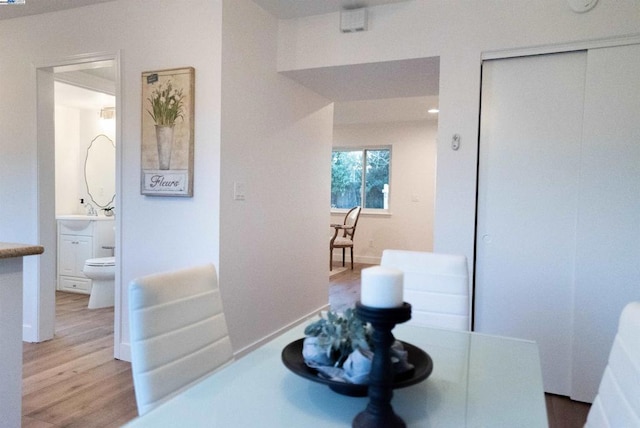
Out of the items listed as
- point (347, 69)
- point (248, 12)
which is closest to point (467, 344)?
point (347, 69)

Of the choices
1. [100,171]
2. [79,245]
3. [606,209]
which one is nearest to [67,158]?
[100,171]

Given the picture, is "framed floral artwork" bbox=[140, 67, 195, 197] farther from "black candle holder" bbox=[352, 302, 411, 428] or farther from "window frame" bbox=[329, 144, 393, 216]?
"window frame" bbox=[329, 144, 393, 216]

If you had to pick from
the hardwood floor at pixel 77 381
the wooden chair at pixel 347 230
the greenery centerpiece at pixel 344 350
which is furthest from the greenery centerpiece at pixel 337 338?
the wooden chair at pixel 347 230

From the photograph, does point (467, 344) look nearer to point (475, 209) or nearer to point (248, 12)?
point (475, 209)

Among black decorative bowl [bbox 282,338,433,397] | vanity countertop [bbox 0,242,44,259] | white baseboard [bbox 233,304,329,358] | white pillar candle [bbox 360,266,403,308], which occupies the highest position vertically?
white pillar candle [bbox 360,266,403,308]

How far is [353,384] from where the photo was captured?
87cm

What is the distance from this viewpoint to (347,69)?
10.0 feet

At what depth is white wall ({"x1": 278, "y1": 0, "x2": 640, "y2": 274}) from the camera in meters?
2.41

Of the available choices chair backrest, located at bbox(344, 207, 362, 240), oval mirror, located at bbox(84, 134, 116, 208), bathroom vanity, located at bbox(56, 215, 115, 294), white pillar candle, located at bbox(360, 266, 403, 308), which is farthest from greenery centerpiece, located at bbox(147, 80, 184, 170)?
chair backrest, located at bbox(344, 207, 362, 240)

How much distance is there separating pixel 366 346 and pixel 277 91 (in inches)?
104

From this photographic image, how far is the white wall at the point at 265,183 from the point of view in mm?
2686

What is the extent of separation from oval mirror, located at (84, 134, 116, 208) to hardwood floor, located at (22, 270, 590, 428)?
213cm

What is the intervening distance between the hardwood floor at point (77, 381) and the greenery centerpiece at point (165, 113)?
1.35 meters

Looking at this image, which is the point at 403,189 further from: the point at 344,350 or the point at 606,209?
the point at 344,350
